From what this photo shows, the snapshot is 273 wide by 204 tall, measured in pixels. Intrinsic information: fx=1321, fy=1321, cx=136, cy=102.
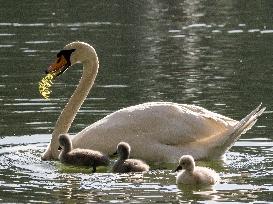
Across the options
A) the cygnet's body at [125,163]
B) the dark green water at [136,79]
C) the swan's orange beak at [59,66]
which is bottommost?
the dark green water at [136,79]

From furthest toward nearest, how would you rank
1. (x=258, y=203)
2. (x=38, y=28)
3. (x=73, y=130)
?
1. (x=38, y=28)
2. (x=73, y=130)
3. (x=258, y=203)

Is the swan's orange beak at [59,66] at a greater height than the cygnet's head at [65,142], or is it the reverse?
the swan's orange beak at [59,66]

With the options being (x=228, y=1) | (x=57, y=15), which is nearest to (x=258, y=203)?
(x=57, y=15)

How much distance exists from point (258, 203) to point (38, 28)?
2026cm

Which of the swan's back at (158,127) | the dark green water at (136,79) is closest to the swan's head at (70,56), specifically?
the dark green water at (136,79)

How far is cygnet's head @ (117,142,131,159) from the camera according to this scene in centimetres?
1573

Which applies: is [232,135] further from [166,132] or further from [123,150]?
[123,150]

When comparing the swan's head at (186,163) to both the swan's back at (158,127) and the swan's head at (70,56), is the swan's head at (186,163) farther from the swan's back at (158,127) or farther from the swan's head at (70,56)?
the swan's head at (70,56)

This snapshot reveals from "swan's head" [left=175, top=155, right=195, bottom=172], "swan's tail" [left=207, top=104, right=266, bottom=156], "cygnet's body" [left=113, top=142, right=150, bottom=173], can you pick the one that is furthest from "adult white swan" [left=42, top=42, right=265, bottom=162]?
"swan's head" [left=175, top=155, right=195, bottom=172]

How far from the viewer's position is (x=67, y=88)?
76.0 ft

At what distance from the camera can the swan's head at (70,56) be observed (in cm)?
1780

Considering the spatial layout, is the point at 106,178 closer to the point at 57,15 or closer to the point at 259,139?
the point at 259,139

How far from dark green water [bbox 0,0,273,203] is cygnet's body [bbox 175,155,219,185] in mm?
108

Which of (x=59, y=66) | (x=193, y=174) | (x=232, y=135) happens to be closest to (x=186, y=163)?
(x=193, y=174)
